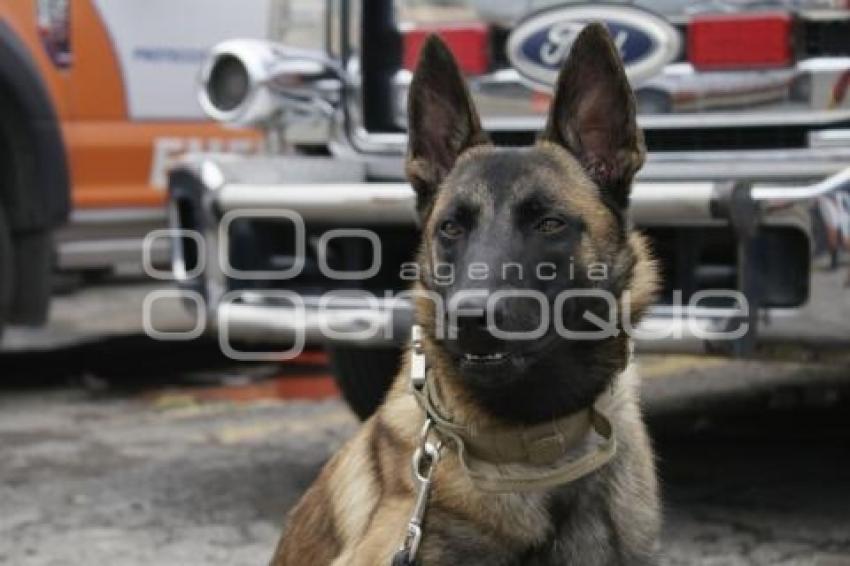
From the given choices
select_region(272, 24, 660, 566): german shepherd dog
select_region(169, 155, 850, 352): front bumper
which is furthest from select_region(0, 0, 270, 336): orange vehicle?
select_region(272, 24, 660, 566): german shepherd dog

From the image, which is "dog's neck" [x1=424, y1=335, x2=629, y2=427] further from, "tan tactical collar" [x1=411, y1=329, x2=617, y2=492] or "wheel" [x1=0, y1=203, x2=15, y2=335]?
"wheel" [x1=0, y1=203, x2=15, y2=335]

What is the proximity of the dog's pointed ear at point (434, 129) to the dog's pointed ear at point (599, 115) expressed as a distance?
18 cm

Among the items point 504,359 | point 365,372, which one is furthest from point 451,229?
point 365,372

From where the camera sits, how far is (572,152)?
10.6 feet

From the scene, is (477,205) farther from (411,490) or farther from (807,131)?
(807,131)

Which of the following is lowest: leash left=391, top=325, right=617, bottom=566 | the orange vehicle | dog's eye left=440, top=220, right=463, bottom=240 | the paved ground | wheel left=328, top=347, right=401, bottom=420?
the paved ground

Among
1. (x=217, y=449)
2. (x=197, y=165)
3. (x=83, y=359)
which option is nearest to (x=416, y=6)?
(x=197, y=165)

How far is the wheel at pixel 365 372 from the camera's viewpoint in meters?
5.32

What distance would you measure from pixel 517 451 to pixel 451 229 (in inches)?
17.3

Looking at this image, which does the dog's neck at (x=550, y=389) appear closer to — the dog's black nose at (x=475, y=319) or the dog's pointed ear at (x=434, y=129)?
the dog's black nose at (x=475, y=319)

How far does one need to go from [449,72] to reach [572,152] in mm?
289

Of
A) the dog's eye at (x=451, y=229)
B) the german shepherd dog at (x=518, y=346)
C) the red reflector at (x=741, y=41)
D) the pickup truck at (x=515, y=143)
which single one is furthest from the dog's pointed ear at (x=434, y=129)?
the red reflector at (x=741, y=41)

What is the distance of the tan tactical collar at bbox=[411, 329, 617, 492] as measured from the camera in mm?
3074

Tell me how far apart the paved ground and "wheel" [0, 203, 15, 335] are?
0.46 meters
